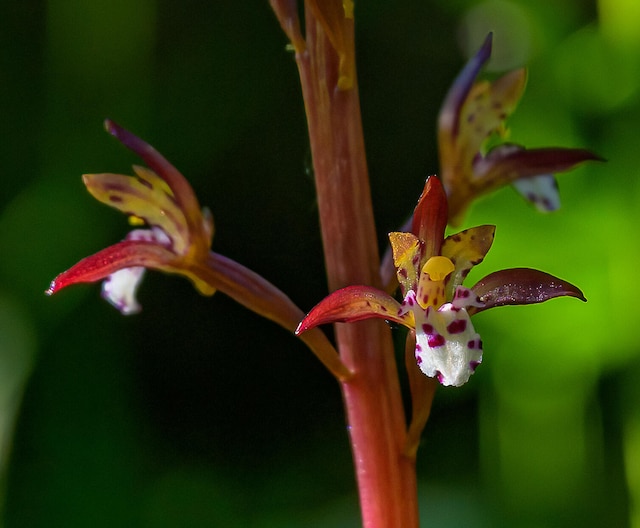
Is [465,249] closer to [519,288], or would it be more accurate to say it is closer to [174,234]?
[519,288]

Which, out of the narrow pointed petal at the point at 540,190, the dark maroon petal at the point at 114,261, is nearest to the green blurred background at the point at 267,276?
the narrow pointed petal at the point at 540,190

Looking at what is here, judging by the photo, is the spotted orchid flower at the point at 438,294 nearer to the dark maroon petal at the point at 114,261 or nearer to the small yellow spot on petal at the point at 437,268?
the small yellow spot on petal at the point at 437,268

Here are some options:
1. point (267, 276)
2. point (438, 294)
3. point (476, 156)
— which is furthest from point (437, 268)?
point (267, 276)

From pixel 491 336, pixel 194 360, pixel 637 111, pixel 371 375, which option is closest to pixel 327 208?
pixel 371 375

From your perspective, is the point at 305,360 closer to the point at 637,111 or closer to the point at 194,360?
the point at 194,360

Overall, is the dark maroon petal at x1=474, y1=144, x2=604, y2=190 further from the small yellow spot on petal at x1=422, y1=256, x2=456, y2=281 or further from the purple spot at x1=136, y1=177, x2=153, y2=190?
the purple spot at x1=136, y1=177, x2=153, y2=190
